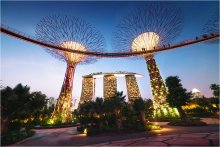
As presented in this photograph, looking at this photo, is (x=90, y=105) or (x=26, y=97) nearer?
(x=26, y=97)

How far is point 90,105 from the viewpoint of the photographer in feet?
77.5

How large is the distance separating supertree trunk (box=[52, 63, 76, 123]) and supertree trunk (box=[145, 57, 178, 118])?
19665 mm

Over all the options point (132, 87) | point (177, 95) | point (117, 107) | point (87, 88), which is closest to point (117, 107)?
point (117, 107)

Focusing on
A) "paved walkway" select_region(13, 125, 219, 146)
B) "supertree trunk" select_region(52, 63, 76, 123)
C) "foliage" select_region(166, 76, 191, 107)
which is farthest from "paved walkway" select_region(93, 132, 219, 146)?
"supertree trunk" select_region(52, 63, 76, 123)

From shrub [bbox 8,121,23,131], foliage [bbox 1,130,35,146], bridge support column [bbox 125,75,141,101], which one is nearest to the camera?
foliage [bbox 1,130,35,146]

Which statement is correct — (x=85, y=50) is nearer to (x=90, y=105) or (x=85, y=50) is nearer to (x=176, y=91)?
(x=90, y=105)

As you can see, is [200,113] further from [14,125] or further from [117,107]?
[14,125]

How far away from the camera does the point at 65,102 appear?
33875 mm

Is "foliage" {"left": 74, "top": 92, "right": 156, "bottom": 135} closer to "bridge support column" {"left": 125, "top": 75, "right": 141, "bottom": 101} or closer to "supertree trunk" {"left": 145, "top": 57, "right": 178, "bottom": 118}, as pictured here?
"supertree trunk" {"left": 145, "top": 57, "right": 178, "bottom": 118}

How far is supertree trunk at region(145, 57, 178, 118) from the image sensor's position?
34.1m

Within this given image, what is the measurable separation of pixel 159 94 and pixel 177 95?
7.76m

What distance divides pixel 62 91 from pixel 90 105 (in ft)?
44.5

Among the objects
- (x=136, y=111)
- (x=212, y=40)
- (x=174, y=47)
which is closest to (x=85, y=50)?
(x=136, y=111)

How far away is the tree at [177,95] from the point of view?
26750mm
